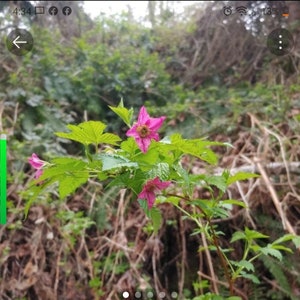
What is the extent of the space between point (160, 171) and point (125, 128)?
1.74 metres

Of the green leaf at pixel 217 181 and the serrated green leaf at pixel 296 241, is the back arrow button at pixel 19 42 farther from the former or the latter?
the serrated green leaf at pixel 296 241

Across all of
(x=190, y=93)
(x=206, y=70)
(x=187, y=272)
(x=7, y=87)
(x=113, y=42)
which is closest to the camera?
(x=187, y=272)

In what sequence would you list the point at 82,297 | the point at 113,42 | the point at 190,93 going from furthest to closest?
1. the point at 113,42
2. the point at 190,93
3. the point at 82,297

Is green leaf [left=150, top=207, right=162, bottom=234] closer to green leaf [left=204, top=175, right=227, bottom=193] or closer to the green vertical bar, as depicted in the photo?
green leaf [left=204, top=175, right=227, bottom=193]

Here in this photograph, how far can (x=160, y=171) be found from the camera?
49cm

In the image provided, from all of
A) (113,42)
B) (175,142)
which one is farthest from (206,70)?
(175,142)

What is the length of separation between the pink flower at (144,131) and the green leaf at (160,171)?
3 centimetres

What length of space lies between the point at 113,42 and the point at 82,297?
240 centimetres

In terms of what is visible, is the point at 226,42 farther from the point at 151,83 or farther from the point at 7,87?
the point at 7,87

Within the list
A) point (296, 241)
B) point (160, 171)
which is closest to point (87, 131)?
point (160, 171)

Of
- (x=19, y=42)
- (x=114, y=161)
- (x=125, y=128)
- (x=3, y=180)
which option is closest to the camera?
(x=114, y=161)

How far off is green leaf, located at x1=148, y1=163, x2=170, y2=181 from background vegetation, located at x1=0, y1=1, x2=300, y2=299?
590 millimetres

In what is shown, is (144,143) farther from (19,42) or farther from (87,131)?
(19,42)

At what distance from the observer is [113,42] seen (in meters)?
3.10
